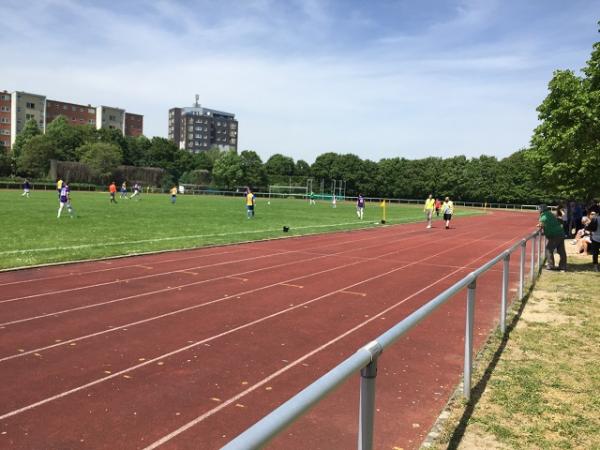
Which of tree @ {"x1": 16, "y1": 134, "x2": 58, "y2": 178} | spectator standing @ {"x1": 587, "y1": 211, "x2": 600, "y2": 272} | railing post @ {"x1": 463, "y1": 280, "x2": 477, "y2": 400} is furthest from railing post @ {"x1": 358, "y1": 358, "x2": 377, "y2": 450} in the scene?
tree @ {"x1": 16, "y1": 134, "x2": 58, "y2": 178}

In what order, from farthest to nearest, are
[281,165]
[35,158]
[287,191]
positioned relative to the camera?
[281,165]
[287,191]
[35,158]

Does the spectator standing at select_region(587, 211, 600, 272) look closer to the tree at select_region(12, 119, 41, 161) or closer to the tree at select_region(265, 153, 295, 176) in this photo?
the tree at select_region(12, 119, 41, 161)

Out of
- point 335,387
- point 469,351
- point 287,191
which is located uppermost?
point 287,191

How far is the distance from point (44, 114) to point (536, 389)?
13642 cm

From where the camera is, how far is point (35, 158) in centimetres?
8631

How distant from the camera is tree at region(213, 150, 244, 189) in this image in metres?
107

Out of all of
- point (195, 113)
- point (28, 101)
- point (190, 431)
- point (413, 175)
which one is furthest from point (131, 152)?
point (190, 431)

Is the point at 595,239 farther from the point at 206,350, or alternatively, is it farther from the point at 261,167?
the point at 261,167

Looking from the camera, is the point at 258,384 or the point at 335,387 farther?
the point at 258,384

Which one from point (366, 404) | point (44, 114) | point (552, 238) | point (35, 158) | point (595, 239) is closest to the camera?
point (366, 404)

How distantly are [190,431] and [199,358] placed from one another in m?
1.82

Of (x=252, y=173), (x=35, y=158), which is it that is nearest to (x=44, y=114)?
(x=35, y=158)

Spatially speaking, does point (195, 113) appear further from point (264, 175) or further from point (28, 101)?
point (264, 175)

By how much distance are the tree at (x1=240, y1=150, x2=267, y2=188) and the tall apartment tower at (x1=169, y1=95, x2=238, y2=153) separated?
246ft
